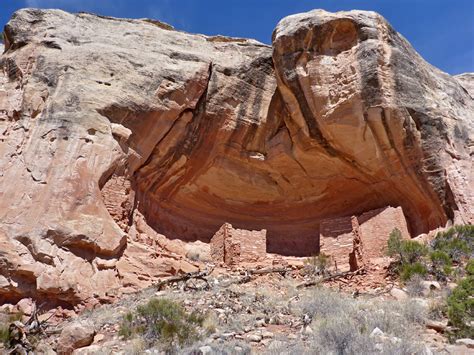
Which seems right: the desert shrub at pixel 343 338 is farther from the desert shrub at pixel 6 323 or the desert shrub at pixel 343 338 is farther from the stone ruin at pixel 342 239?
the stone ruin at pixel 342 239

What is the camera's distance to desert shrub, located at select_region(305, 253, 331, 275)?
1062 centimetres

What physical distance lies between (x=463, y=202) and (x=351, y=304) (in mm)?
4869

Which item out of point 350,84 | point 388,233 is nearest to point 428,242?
point 388,233

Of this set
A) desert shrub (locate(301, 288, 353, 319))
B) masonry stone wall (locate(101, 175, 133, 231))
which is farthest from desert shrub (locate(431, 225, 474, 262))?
masonry stone wall (locate(101, 175, 133, 231))

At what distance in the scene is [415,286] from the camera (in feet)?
27.4

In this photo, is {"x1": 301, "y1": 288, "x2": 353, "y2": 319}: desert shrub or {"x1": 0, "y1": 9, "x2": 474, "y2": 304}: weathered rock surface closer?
{"x1": 301, "y1": 288, "x2": 353, "y2": 319}: desert shrub

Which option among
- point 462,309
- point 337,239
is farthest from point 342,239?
point 462,309

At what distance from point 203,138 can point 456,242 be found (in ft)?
19.3

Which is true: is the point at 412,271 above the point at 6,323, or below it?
above

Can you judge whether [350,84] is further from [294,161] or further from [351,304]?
[351,304]

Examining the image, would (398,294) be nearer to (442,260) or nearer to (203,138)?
(442,260)

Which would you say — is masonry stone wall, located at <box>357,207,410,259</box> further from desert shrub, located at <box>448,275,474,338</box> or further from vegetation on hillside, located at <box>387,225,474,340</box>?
desert shrub, located at <box>448,275,474,338</box>

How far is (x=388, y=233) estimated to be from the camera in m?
11.8

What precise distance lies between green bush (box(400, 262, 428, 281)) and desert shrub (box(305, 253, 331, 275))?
6.34 feet
